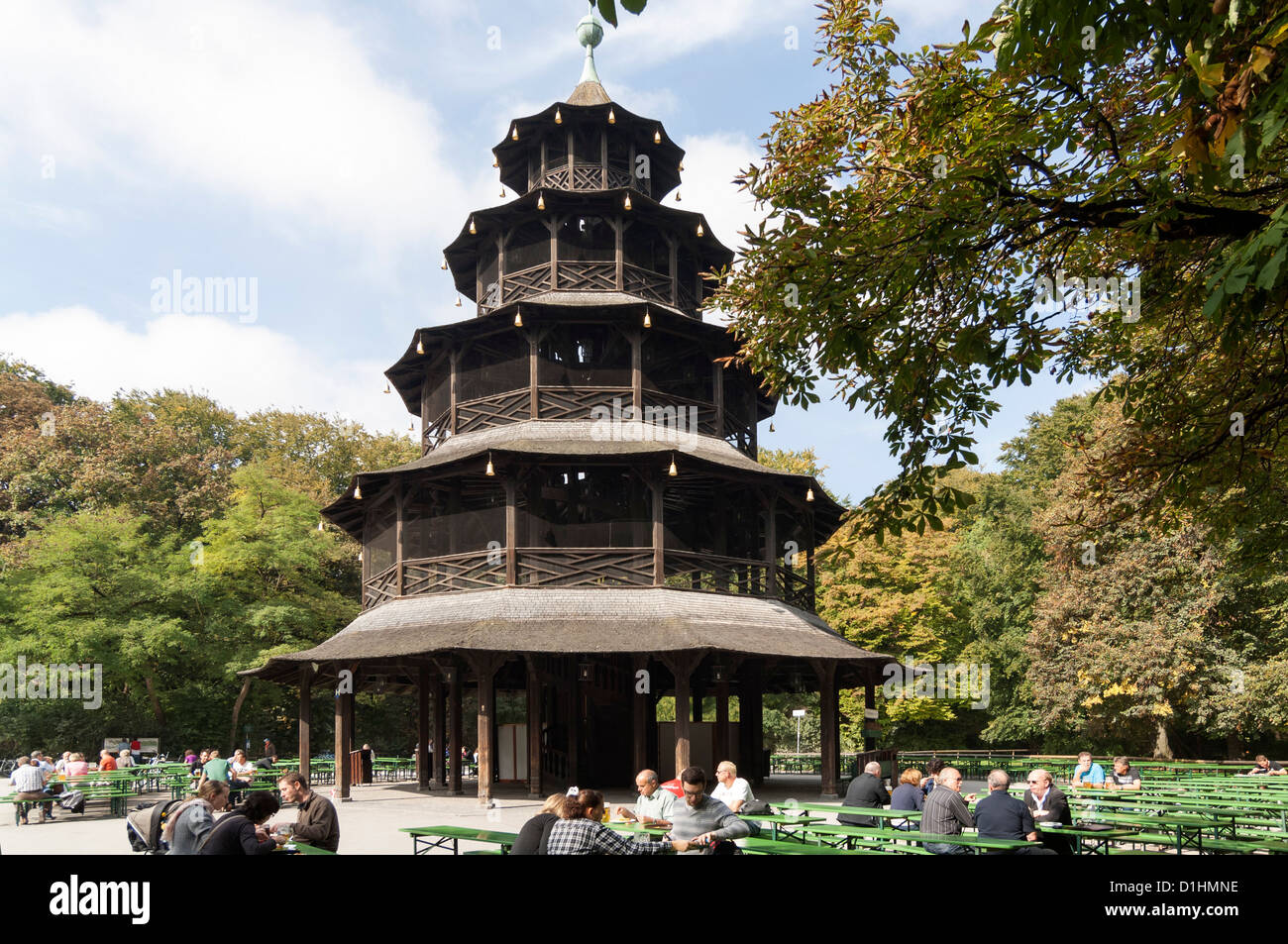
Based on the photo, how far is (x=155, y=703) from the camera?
40625 millimetres

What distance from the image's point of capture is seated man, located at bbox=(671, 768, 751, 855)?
980 centimetres

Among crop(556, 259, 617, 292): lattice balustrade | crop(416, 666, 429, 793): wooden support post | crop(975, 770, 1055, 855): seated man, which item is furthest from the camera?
crop(556, 259, 617, 292): lattice balustrade

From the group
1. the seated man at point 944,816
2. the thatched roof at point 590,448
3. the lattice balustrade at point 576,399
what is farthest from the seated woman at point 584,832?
the lattice balustrade at point 576,399

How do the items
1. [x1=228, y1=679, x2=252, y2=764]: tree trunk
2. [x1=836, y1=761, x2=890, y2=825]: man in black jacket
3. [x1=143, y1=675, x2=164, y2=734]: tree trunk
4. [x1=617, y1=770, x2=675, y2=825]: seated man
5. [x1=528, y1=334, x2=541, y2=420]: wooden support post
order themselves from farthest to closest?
1. [x1=143, y1=675, x2=164, y2=734]: tree trunk
2. [x1=228, y1=679, x2=252, y2=764]: tree trunk
3. [x1=528, y1=334, x2=541, y2=420]: wooden support post
4. [x1=836, y1=761, x2=890, y2=825]: man in black jacket
5. [x1=617, y1=770, x2=675, y2=825]: seated man

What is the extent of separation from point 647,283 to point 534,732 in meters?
13.3

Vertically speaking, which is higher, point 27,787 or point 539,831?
point 539,831

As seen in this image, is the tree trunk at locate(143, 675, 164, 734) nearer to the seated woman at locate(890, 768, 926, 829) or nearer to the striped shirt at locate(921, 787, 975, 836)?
the seated woman at locate(890, 768, 926, 829)

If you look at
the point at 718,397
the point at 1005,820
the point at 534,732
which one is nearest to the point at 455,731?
the point at 534,732

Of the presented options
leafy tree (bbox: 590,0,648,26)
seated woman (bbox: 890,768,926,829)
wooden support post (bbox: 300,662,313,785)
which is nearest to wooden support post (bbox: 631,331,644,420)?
wooden support post (bbox: 300,662,313,785)

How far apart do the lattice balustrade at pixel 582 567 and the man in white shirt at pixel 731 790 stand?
13.0 m

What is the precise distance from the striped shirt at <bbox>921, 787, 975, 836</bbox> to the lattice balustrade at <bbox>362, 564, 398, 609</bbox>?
17854mm

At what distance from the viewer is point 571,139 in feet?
106

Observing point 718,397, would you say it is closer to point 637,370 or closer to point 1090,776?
point 637,370

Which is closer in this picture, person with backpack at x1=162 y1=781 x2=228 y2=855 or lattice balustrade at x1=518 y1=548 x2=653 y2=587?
person with backpack at x1=162 y1=781 x2=228 y2=855
